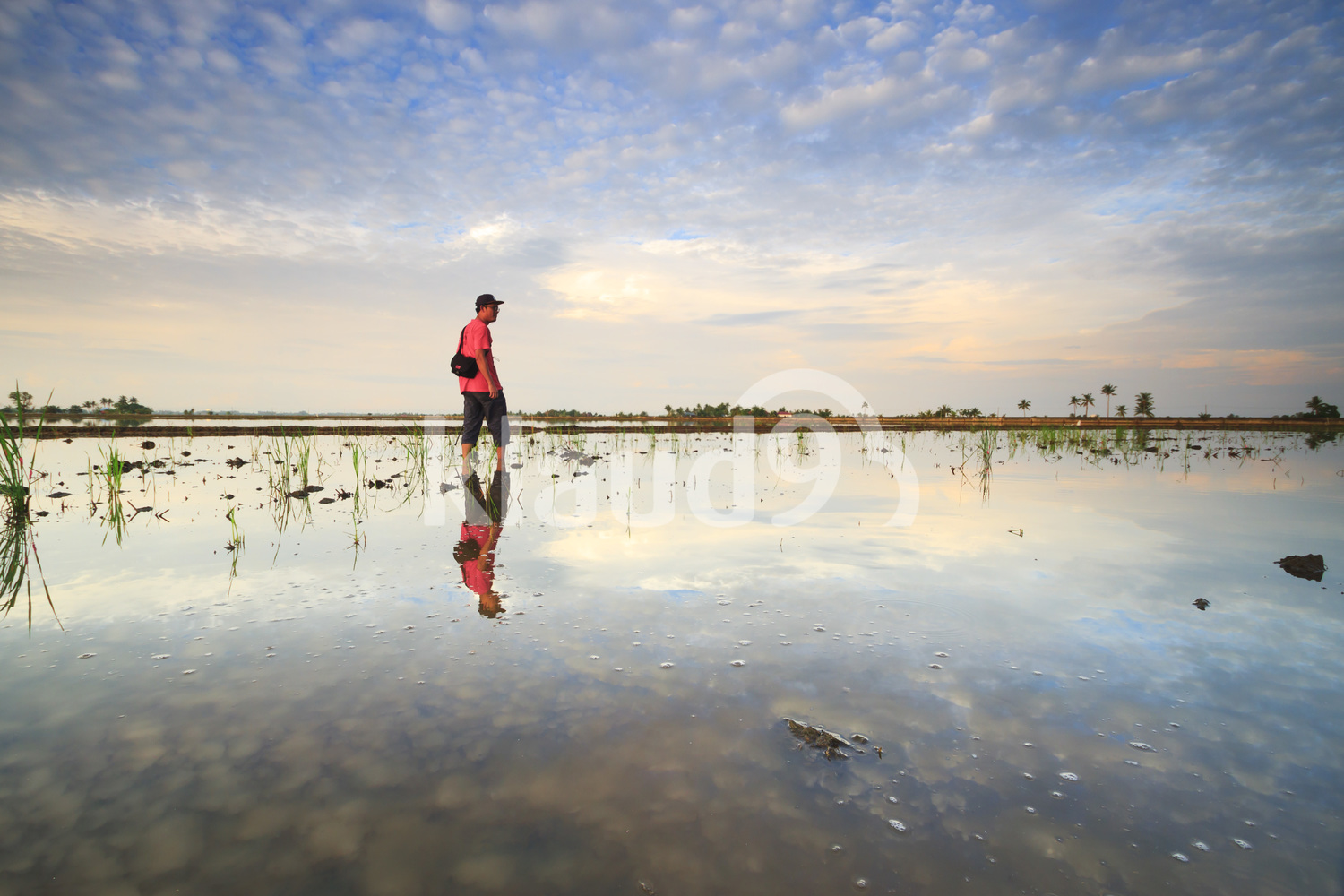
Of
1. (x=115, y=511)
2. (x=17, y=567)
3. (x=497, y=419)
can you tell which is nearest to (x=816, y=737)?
(x=17, y=567)

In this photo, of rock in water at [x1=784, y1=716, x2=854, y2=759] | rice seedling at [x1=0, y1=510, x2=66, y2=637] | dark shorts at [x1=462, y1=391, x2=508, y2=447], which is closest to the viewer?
rock in water at [x1=784, y1=716, x2=854, y2=759]

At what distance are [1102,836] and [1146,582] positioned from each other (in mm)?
3178

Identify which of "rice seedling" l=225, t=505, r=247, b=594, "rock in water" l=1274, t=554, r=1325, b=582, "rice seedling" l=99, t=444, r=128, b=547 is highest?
"rice seedling" l=99, t=444, r=128, b=547

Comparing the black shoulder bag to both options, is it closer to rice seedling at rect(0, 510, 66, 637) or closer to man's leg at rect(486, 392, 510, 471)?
man's leg at rect(486, 392, 510, 471)

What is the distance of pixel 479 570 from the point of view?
174 inches

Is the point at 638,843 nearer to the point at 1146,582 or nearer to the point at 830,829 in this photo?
the point at 830,829

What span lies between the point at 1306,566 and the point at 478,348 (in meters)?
9.65

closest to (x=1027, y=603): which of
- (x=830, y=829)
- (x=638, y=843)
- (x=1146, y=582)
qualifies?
(x=1146, y=582)

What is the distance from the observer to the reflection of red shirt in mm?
4004

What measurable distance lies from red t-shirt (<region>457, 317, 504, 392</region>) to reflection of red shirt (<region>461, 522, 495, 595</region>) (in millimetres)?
4595

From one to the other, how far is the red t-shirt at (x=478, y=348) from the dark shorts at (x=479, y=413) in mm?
119

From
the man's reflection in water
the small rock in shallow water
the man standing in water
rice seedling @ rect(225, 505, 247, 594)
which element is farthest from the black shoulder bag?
the small rock in shallow water

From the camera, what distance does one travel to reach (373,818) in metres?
1.72

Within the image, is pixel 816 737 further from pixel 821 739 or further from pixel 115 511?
pixel 115 511
